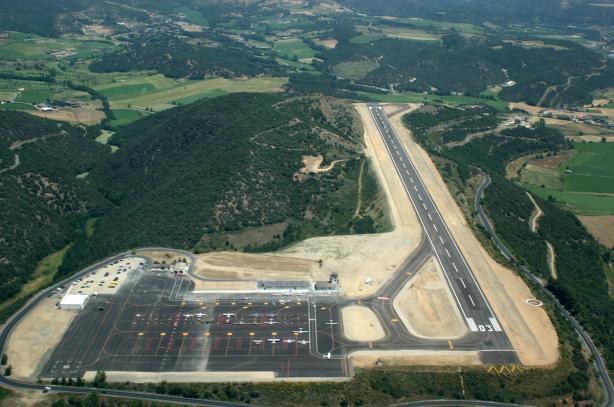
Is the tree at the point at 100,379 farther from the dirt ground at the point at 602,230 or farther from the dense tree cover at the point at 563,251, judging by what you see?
the dirt ground at the point at 602,230

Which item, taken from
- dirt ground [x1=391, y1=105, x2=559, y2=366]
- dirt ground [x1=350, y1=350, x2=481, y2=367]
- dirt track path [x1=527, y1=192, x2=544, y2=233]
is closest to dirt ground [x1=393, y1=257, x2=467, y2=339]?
dirt ground [x1=350, y1=350, x2=481, y2=367]

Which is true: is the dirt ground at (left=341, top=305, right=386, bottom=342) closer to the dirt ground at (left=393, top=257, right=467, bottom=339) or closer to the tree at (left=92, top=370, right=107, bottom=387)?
the dirt ground at (left=393, top=257, right=467, bottom=339)

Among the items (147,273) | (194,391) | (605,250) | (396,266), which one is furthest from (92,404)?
(605,250)

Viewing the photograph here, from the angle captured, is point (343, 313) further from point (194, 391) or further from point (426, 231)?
point (426, 231)

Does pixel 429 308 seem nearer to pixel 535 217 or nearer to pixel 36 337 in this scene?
pixel 36 337

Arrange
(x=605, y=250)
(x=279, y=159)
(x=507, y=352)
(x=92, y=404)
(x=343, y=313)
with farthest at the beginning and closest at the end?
(x=279, y=159) < (x=605, y=250) < (x=343, y=313) < (x=507, y=352) < (x=92, y=404)
